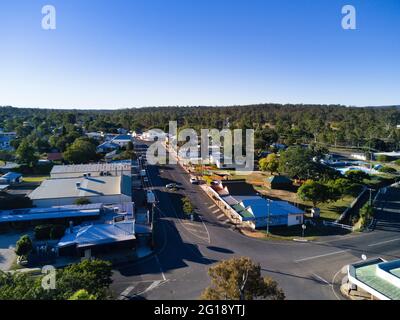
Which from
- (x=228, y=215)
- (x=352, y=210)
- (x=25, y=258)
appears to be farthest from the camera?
(x=352, y=210)

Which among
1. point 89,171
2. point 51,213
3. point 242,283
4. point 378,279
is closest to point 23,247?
point 51,213

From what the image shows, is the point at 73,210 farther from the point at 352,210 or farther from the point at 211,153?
the point at 211,153

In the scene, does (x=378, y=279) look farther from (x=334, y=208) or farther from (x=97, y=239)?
(x=334, y=208)

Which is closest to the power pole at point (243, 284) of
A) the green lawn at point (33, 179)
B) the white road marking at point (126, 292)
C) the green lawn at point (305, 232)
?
the white road marking at point (126, 292)

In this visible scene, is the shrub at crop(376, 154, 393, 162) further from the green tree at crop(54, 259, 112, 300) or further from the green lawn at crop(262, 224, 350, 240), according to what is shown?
the green tree at crop(54, 259, 112, 300)

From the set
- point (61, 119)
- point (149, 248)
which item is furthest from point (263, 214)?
point (61, 119)

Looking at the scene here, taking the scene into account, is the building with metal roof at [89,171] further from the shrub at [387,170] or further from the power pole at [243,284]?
the shrub at [387,170]

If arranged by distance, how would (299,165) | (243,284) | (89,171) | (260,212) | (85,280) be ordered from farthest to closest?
(299,165) < (89,171) < (260,212) < (85,280) < (243,284)
